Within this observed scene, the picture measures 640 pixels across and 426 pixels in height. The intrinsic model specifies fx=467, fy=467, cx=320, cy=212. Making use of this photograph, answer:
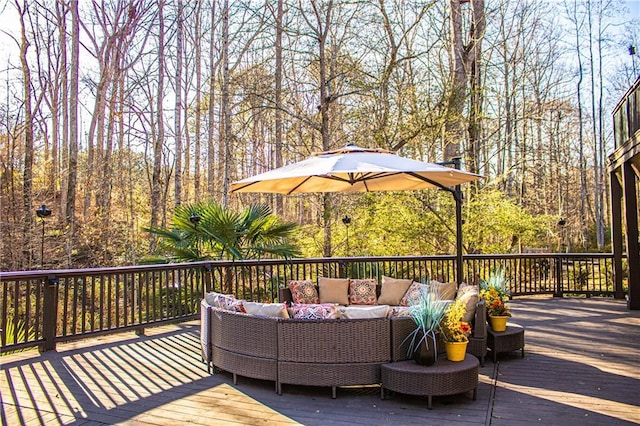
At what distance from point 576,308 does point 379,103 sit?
602cm

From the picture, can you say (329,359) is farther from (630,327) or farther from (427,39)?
(427,39)

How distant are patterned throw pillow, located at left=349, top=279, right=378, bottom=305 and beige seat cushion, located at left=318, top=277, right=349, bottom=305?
8 cm

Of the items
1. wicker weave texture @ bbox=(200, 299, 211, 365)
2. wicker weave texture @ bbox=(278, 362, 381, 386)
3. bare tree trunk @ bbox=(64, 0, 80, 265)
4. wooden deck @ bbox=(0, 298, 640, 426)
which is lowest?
wooden deck @ bbox=(0, 298, 640, 426)

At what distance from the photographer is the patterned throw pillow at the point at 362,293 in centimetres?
618

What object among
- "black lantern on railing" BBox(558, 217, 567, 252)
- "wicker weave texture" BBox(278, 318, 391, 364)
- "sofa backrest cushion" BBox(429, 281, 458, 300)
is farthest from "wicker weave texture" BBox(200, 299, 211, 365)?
"black lantern on railing" BBox(558, 217, 567, 252)

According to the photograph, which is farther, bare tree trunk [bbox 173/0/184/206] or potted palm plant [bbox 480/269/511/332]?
bare tree trunk [bbox 173/0/184/206]

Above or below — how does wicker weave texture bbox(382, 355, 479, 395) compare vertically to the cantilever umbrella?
below

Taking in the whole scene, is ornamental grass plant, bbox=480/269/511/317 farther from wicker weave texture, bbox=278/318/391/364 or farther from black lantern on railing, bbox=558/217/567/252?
black lantern on railing, bbox=558/217/567/252

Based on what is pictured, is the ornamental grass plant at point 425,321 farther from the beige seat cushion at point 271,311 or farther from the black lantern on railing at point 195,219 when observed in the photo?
the black lantern on railing at point 195,219

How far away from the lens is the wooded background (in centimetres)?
1067

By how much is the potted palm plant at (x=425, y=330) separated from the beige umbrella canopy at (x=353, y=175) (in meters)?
1.32

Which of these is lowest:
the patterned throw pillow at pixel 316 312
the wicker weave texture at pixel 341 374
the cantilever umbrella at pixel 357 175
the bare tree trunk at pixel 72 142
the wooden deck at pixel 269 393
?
the wooden deck at pixel 269 393

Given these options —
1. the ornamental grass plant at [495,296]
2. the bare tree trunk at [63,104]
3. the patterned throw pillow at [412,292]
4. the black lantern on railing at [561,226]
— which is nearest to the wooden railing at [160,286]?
the black lantern on railing at [561,226]

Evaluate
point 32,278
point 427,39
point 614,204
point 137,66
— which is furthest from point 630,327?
point 137,66
